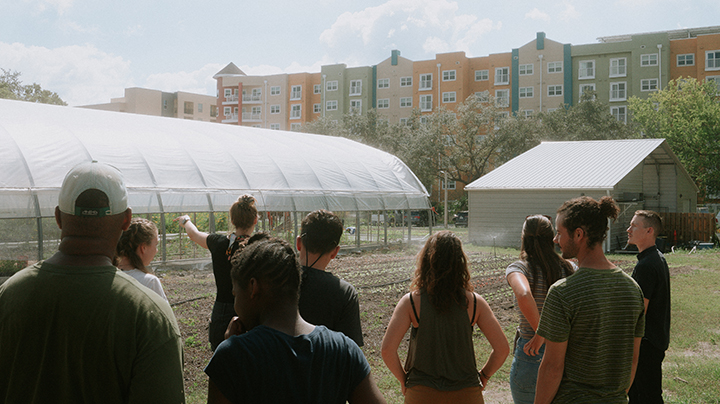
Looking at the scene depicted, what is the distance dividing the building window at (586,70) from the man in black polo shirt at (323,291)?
64.1 metres

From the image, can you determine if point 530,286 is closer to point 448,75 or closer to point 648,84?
point 648,84

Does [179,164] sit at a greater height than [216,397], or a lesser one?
greater

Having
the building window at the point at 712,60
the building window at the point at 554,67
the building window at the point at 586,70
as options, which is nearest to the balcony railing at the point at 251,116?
the building window at the point at 554,67

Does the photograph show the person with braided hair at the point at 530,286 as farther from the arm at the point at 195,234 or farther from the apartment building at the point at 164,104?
the apartment building at the point at 164,104

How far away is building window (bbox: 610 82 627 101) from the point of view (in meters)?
59.2

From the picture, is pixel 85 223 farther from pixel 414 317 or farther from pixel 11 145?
pixel 11 145

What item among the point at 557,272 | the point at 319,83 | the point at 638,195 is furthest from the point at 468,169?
the point at 557,272

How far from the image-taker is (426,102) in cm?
6725

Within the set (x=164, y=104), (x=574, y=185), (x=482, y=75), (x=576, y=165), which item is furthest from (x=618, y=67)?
(x=164, y=104)

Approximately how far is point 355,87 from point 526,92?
22769 millimetres

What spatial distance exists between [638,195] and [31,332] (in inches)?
1204

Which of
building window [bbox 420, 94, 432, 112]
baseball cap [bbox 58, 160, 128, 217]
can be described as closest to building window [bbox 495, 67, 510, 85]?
building window [bbox 420, 94, 432, 112]

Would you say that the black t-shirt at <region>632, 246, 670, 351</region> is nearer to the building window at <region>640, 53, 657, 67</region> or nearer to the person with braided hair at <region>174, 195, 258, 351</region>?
the person with braided hair at <region>174, 195, 258, 351</region>

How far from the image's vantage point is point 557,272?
3.99 metres
